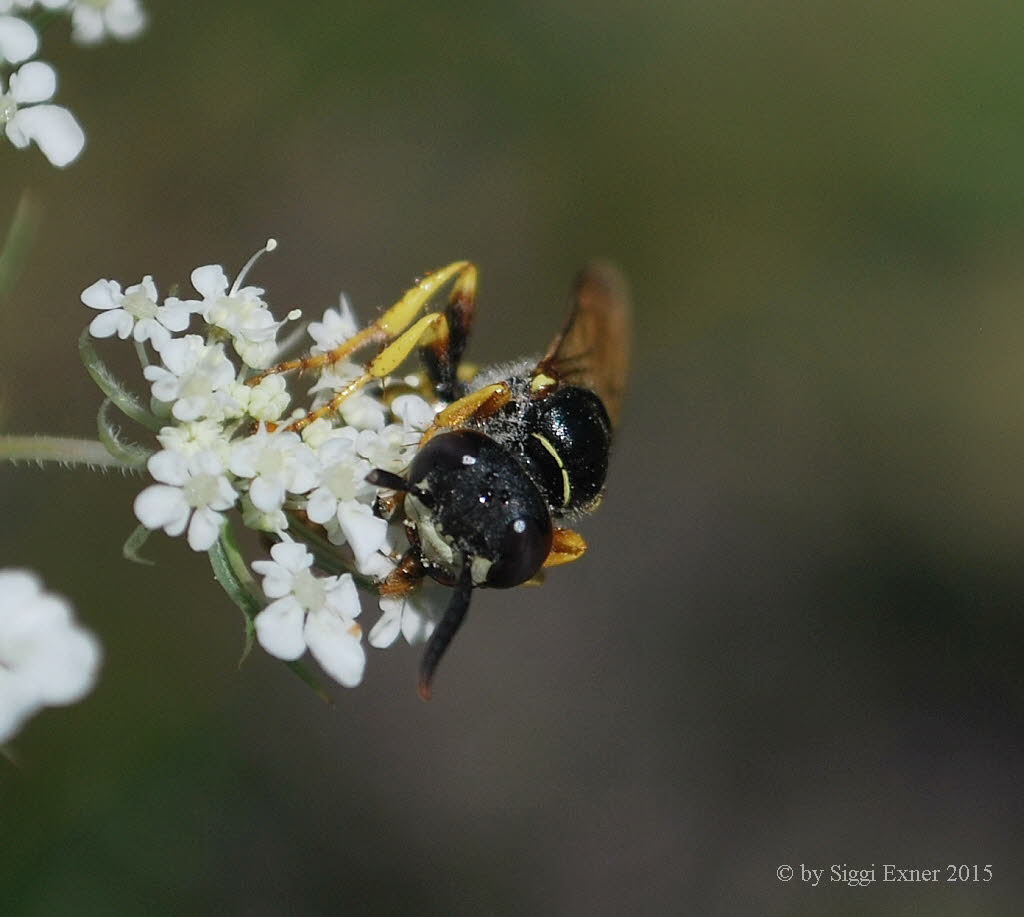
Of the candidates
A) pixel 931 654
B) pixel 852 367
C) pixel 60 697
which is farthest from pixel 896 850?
pixel 60 697

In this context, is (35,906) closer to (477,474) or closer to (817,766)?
(477,474)

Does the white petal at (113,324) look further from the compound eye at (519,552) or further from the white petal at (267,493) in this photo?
the compound eye at (519,552)

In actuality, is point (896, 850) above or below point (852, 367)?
below

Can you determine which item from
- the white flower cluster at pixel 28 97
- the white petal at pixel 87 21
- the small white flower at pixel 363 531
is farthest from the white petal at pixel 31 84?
the small white flower at pixel 363 531

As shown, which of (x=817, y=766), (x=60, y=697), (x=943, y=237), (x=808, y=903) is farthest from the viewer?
(x=943, y=237)

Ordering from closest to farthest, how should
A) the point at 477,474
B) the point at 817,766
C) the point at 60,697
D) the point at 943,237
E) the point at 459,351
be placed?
the point at 60,697
the point at 477,474
the point at 459,351
the point at 817,766
the point at 943,237

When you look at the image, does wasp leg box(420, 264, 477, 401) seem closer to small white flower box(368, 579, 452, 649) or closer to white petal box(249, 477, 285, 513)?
small white flower box(368, 579, 452, 649)

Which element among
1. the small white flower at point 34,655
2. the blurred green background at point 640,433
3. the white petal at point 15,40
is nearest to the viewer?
the small white flower at point 34,655

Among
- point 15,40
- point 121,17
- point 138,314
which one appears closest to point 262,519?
point 138,314
